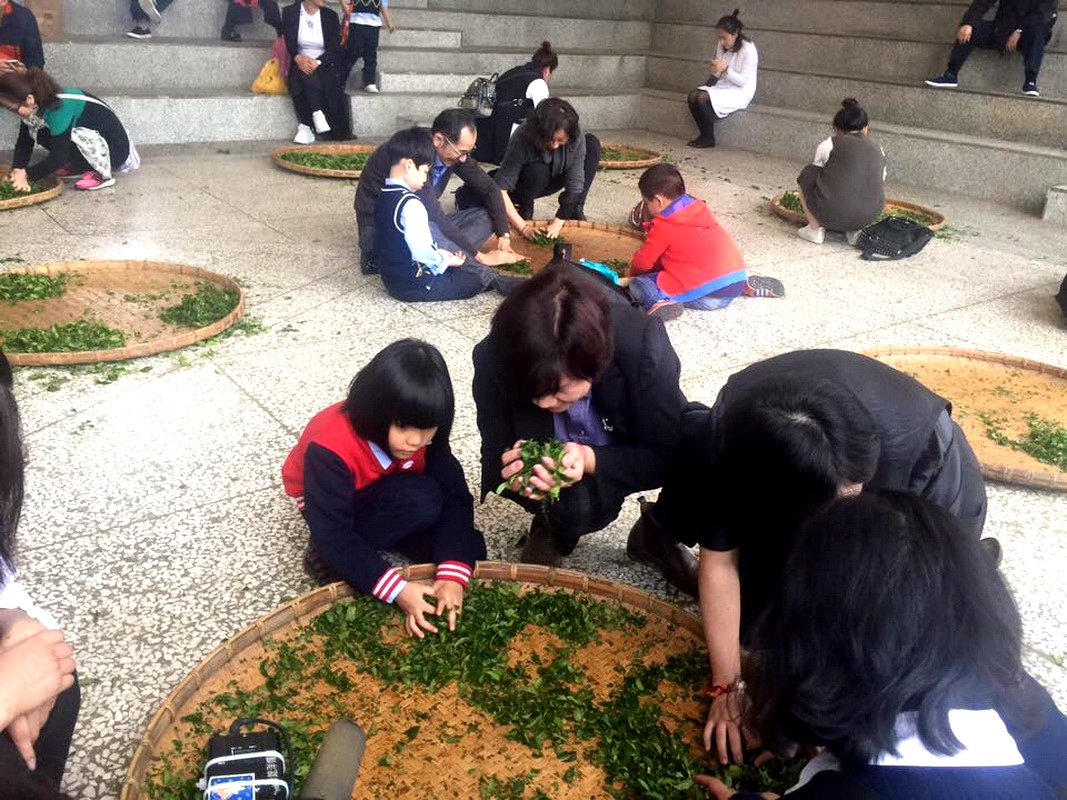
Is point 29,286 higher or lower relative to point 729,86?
lower

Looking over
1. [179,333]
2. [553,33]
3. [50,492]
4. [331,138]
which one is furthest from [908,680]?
[553,33]

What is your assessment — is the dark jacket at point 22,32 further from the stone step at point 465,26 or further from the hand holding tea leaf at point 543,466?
the hand holding tea leaf at point 543,466

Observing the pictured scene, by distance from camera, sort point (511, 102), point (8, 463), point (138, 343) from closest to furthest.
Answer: point (8, 463)
point (138, 343)
point (511, 102)

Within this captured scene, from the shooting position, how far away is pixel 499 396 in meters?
2.31

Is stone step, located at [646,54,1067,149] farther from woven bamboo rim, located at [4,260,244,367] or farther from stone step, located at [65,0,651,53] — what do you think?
woven bamboo rim, located at [4,260,244,367]

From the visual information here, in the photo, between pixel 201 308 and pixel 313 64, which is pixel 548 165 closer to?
pixel 201 308

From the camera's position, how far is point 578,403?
2.29m

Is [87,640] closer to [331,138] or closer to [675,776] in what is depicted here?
[675,776]

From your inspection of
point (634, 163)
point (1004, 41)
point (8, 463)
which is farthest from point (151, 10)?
point (8, 463)

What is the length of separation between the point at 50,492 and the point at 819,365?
2261 millimetres

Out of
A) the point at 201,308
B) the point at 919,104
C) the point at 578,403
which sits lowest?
the point at 201,308

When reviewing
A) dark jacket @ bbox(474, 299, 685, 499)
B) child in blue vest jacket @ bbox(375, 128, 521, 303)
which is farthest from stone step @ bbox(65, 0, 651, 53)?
dark jacket @ bbox(474, 299, 685, 499)

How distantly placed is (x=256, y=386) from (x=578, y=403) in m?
1.66

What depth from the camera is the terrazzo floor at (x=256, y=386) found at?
226 cm
